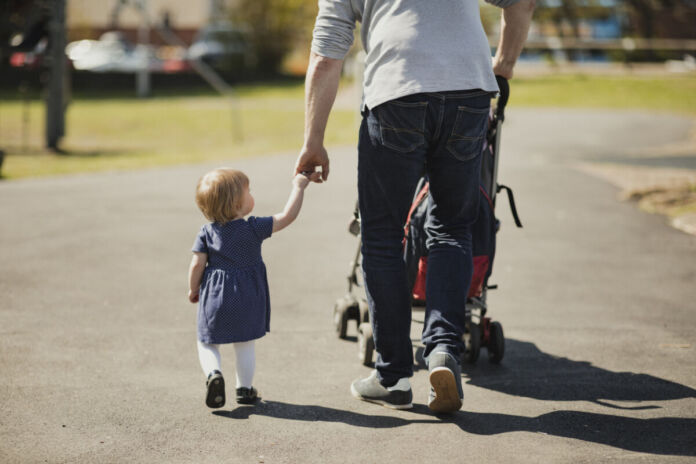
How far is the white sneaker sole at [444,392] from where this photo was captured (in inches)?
137

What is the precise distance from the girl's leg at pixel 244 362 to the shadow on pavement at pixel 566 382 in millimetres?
1051

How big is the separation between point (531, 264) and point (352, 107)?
20.8 metres

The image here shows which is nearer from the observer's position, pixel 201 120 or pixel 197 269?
pixel 197 269

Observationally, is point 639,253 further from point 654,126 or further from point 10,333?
point 654,126

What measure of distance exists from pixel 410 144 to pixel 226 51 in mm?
41578

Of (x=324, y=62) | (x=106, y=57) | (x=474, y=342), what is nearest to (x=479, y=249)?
(x=474, y=342)

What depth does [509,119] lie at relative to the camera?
68.9 feet

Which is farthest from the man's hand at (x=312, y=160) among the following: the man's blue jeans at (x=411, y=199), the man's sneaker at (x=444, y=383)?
the man's sneaker at (x=444, y=383)

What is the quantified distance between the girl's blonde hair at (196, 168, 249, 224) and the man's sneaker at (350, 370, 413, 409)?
91 cm

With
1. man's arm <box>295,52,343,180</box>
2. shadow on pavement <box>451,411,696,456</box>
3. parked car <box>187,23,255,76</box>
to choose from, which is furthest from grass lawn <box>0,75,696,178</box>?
shadow on pavement <box>451,411,696,456</box>

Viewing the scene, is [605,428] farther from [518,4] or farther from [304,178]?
[518,4]

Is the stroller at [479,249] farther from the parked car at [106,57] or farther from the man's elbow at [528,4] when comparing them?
the parked car at [106,57]

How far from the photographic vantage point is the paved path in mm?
3412

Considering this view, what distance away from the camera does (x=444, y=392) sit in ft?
11.6
